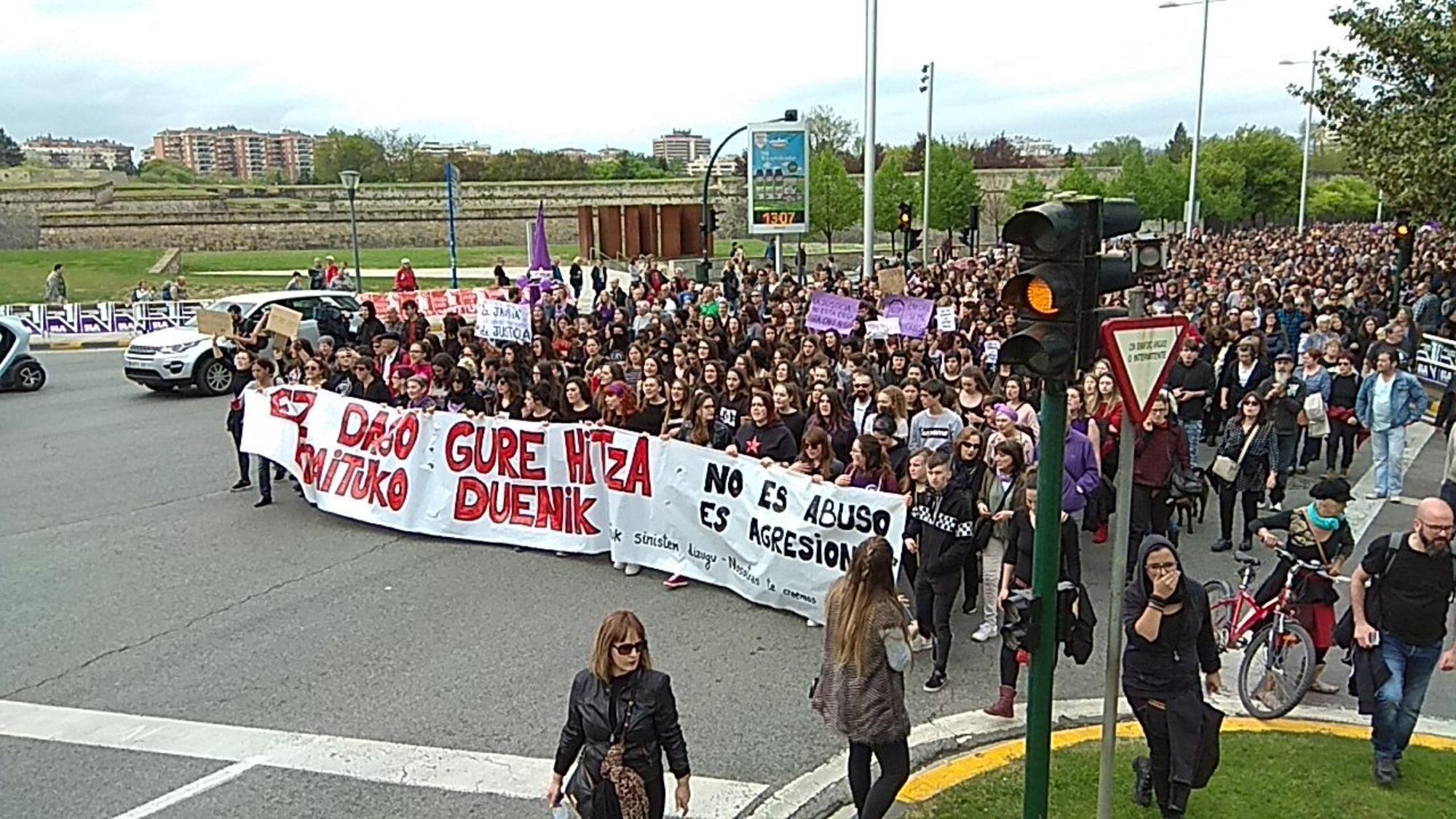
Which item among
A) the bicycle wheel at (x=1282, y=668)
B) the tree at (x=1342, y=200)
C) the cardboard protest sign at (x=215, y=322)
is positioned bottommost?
the bicycle wheel at (x=1282, y=668)

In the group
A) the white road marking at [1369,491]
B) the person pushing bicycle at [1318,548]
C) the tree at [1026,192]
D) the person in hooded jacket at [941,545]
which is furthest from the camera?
the tree at [1026,192]

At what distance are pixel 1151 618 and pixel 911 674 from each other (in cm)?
246

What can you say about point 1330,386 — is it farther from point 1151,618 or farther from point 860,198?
point 860,198

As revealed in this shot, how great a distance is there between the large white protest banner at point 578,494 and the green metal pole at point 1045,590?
9.38 ft

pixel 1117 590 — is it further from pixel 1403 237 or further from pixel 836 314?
pixel 1403 237

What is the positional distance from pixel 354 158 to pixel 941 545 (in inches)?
4240

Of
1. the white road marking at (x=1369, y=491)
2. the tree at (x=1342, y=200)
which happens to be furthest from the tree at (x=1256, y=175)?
the white road marking at (x=1369, y=491)

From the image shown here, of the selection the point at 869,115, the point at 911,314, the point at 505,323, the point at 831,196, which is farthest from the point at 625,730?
the point at 831,196

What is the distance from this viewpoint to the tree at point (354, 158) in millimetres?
104500

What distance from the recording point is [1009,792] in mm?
5934

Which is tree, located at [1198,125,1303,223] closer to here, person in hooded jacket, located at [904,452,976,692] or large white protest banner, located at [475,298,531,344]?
large white protest banner, located at [475,298,531,344]

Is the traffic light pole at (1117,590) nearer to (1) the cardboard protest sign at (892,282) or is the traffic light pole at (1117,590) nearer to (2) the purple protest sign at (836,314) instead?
(2) the purple protest sign at (836,314)

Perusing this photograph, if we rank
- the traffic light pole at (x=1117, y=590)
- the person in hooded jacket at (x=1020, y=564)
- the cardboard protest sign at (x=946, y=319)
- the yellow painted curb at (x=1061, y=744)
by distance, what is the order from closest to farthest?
the traffic light pole at (x=1117, y=590)
the yellow painted curb at (x=1061, y=744)
the person in hooded jacket at (x=1020, y=564)
the cardboard protest sign at (x=946, y=319)

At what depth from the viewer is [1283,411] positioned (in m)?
11.6
